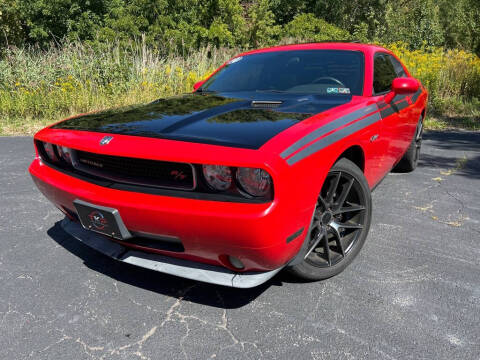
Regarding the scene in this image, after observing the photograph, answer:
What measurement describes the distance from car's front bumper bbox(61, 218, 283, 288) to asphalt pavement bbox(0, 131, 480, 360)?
0.81 ft

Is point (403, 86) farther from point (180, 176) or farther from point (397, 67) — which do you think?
point (180, 176)

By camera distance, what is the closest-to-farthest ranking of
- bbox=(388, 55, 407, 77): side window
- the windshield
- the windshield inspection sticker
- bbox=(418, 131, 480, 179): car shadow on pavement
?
the windshield inspection sticker < the windshield < bbox=(388, 55, 407, 77): side window < bbox=(418, 131, 480, 179): car shadow on pavement

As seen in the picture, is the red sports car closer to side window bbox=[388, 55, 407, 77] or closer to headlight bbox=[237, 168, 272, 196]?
headlight bbox=[237, 168, 272, 196]

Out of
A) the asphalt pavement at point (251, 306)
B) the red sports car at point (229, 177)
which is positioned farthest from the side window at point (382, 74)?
the asphalt pavement at point (251, 306)

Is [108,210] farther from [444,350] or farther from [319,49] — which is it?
[319,49]

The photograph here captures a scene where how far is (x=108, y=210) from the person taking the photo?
1857 millimetres

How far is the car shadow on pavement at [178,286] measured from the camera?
6.86 feet

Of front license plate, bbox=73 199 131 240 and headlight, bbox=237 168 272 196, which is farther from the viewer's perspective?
front license plate, bbox=73 199 131 240

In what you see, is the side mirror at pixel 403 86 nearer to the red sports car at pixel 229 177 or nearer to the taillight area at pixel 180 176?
the red sports car at pixel 229 177

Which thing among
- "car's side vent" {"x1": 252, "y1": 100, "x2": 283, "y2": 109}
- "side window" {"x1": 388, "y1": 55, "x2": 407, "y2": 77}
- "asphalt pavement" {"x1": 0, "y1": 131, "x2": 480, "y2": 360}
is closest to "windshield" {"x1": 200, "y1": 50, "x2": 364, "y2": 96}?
"car's side vent" {"x1": 252, "y1": 100, "x2": 283, "y2": 109}

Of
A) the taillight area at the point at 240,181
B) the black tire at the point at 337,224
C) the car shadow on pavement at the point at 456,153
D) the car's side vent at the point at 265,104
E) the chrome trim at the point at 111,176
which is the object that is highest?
the car's side vent at the point at 265,104

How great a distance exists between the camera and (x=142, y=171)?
6.17 feet

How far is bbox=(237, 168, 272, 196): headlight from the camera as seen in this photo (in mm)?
1628

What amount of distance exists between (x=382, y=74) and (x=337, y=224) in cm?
158
